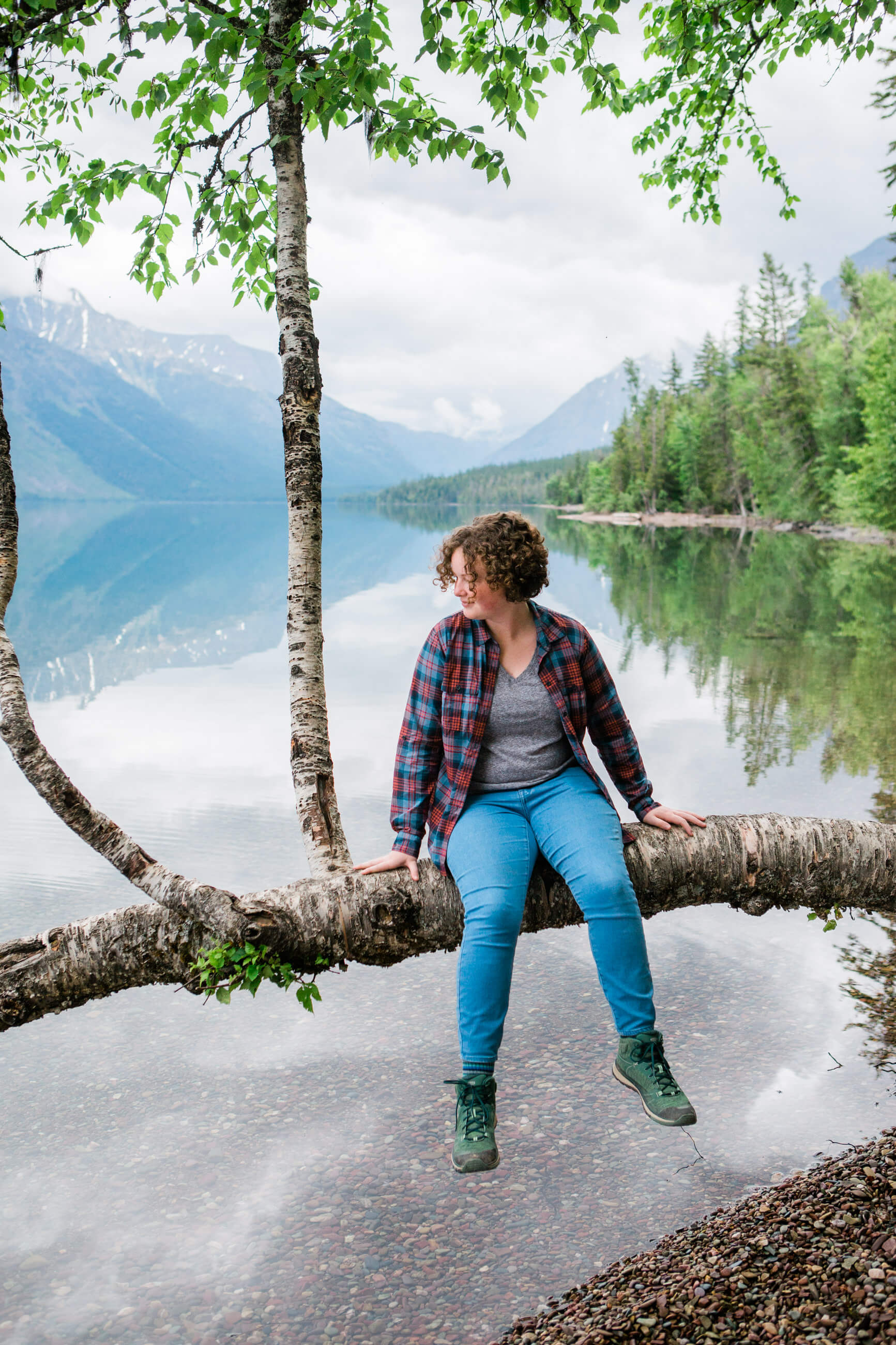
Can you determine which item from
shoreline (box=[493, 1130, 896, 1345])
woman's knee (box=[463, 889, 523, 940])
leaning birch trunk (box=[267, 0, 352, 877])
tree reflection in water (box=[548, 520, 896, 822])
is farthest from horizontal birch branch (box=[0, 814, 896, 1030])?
tree reflection in water (box=[548, 520, 896, 822])

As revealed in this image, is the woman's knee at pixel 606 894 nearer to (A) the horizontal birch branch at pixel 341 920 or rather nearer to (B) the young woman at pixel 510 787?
(B) the young woman at pixel 510 787

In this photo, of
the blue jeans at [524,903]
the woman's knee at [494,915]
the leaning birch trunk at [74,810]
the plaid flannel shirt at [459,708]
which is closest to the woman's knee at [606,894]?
the blue jeans at [524,903]

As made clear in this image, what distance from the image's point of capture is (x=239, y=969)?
403cm

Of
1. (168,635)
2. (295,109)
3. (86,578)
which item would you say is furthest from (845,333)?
(295,109)

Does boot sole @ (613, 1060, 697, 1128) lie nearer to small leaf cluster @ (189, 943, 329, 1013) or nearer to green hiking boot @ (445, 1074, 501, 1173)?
green hiking boot @ (445, 1074, 501, 1173)

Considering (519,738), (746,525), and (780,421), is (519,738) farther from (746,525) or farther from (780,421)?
(746,525)

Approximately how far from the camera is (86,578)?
41594 millimetres

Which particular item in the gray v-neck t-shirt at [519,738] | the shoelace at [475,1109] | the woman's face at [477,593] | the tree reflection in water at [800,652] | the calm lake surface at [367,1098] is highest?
the woman's face at [477,593]

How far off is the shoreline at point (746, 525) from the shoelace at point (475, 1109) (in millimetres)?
49058

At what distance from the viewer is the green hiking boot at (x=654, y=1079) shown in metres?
3.71

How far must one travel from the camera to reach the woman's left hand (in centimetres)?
447

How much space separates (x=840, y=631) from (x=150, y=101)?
64.0 ft

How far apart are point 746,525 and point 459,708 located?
78.5m

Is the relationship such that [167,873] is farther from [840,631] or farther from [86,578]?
[86,578]
